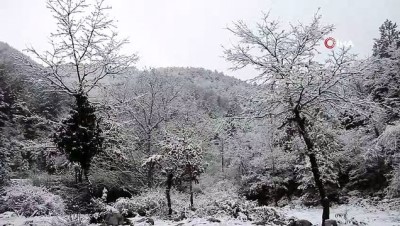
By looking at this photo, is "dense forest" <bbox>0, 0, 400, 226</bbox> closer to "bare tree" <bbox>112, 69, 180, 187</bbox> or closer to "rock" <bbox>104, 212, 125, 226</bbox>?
"rock" <bbox>104, 212, 125, 226</bbox>

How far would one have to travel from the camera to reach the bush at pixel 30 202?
42.9 feet

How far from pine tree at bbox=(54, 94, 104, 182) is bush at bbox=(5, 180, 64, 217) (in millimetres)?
2837

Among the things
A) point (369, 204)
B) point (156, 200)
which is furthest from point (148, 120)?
point (369, 204)

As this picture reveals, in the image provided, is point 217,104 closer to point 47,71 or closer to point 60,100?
point 60,100

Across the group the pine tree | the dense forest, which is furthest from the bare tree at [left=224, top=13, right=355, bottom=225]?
the pine tree

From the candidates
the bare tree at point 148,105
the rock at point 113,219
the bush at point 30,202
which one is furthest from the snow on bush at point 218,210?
the bare tree at point 148,105

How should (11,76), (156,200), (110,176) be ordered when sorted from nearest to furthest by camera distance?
(156,200) < (110,176) < (11,76)

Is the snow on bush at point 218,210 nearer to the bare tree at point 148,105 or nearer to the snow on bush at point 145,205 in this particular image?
the snow on bush at point 145,205

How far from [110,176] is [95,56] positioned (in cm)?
1091

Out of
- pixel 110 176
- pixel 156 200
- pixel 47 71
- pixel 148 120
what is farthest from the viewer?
pixel 148 120

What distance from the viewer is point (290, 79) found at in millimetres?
9766

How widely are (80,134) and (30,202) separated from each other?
4350 mm

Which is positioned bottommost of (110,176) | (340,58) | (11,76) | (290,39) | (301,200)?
(301,200)

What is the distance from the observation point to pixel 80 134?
1145 centimetres
